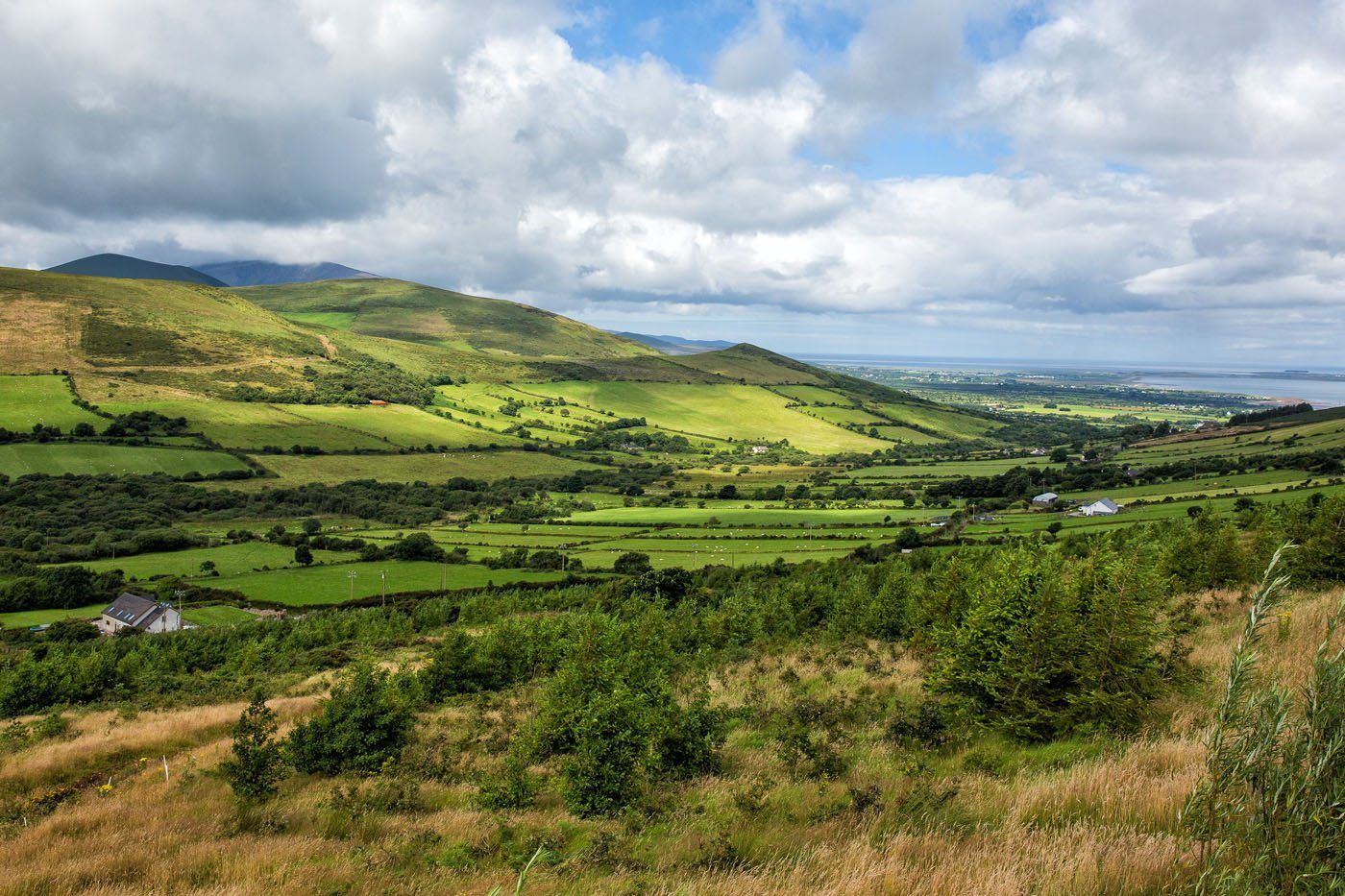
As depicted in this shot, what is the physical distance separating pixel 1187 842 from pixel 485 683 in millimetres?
38307

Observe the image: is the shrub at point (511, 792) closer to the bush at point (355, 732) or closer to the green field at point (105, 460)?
the bush at point (355, 732)

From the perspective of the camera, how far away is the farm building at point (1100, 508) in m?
88.7

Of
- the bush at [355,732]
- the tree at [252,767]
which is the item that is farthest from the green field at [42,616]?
the tree at [252,767]

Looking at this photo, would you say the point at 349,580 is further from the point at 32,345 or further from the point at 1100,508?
the point at 32,345

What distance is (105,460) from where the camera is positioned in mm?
135250

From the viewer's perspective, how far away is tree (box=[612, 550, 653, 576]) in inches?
3258

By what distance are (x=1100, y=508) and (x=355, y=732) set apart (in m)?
95.9

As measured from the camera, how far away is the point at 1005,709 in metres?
15.8

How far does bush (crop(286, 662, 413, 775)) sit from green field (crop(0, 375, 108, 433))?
171936mm

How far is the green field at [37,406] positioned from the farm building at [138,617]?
345 feet

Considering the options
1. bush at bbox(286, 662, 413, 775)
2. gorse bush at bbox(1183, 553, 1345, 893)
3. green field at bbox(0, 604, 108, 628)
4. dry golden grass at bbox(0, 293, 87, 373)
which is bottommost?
green field at bbox(0, 604, 108, 628)

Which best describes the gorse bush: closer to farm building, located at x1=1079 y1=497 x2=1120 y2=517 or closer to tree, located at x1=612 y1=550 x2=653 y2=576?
tree, located at x1=612 y1=550 x2=653 y2=576

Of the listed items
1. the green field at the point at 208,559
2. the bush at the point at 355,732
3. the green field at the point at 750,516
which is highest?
the bush at the point at 355,732

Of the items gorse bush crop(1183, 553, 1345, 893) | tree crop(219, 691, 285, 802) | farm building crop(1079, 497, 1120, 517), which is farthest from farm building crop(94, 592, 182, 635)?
farm building crop(1079, 497, 1120, 517)
